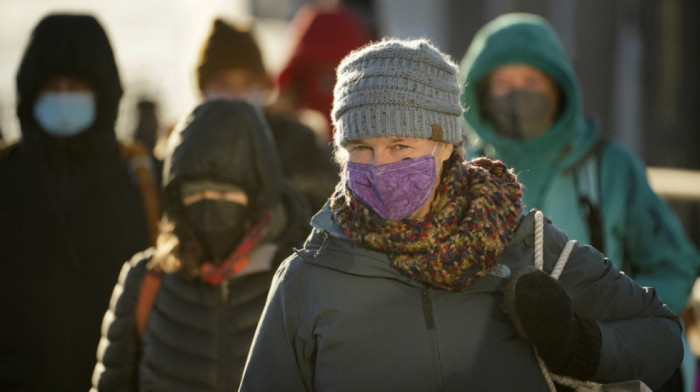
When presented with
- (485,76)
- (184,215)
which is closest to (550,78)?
(485,76)

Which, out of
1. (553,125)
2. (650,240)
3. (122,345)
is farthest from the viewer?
(553,125)

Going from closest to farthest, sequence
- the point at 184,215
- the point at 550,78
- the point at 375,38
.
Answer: the point at 184,215
the point at 550,78
the point at 375,38

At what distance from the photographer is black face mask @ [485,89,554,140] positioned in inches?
183

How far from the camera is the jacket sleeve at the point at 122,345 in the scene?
3.85 m

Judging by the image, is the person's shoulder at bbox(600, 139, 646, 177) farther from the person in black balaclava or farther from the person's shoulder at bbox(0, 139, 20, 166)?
the person's shoulder at bbox(0, 139, 20, 166)

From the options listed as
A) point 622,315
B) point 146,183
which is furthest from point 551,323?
point 146,183

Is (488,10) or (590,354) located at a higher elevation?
(488,10)

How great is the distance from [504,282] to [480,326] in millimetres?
135

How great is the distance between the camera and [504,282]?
2881mm

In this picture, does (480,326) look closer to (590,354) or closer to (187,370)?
(590,354)

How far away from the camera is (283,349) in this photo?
2.89m

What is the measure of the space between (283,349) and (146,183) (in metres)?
2.10

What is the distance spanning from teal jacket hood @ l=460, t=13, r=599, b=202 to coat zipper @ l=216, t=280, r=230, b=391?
4.35 ft

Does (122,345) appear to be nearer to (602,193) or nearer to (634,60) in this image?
(602,193)
